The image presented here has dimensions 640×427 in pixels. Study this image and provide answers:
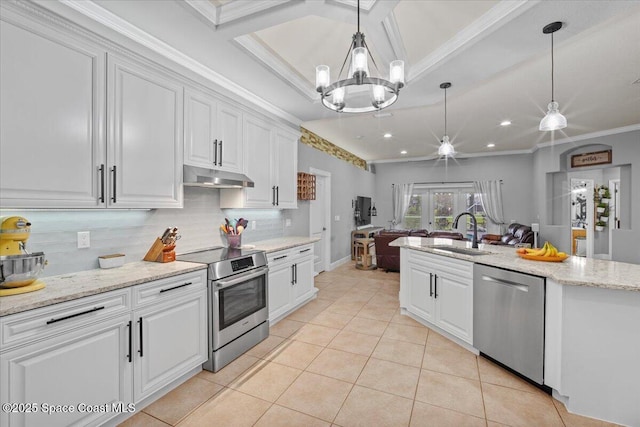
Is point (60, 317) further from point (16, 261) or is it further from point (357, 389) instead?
point (357, 389)

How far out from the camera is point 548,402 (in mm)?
2049

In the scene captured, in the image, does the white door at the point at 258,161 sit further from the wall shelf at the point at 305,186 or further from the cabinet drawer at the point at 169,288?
the cabinet drawer at the point at 169,288

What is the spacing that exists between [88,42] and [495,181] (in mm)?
8667

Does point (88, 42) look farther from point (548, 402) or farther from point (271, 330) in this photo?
point (548, 402)

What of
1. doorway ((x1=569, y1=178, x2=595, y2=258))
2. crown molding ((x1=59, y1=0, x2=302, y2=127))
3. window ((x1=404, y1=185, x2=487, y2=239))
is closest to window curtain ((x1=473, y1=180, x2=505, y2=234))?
window ((x1=404, y1=185, x2=487, y2=239))

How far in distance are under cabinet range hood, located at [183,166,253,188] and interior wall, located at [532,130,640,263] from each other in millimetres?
6823

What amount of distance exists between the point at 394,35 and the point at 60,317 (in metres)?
3.01

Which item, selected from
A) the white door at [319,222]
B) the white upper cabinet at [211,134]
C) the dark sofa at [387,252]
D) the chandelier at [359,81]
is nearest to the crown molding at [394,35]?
the chandelier at [359,81]

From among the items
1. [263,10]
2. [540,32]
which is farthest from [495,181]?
[263,10]

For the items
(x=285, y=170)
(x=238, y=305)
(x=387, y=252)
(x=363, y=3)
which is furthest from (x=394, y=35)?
(x=387, y=252)

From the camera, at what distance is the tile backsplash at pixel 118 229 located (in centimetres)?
191

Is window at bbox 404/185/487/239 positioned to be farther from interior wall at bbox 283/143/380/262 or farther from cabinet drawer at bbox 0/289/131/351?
cabinet drawer at bbox 0/289/131/351

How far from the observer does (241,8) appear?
2.12 metres

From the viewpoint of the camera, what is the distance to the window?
8148mm
